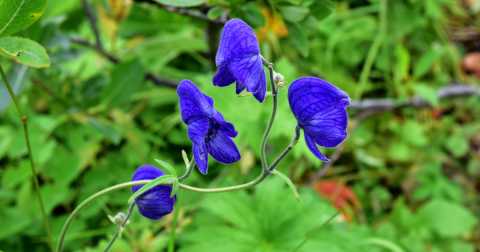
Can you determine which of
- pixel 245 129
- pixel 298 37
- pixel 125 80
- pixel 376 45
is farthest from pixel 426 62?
pixel 125 80

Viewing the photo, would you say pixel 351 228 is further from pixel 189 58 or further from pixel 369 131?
pixel 189 58

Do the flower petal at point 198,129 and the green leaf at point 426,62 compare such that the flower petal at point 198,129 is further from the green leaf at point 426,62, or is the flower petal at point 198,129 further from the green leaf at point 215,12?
the green leaf at point 426,62

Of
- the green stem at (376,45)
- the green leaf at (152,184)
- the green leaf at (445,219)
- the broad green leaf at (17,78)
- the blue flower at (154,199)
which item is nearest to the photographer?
the green leaf at (152,184)

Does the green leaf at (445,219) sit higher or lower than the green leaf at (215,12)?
lower

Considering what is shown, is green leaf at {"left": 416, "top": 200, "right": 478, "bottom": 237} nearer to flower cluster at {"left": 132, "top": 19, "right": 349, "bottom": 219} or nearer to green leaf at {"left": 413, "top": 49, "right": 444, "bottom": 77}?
green leaf at {"left": 413, "top": 49, "right": 444, "bottom": 77}

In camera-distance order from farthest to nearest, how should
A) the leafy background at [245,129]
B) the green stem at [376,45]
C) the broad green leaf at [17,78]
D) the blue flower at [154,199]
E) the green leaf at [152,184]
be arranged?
1. the green stem at [376,45]
2. the leafy background at [245,129]
3. the broad green leaf at [17,78]
4. the blue flower at [154,199]
5. the green leaf at [152,184]

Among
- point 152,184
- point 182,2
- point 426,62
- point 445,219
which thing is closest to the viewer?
point 152,184

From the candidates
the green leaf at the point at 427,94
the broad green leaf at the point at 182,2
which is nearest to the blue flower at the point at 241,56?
the broad green leaf at the point at 182,2

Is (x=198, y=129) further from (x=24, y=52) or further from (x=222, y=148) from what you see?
(x=24, y=52)
